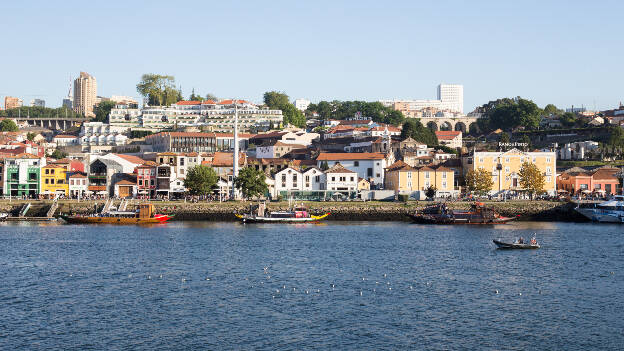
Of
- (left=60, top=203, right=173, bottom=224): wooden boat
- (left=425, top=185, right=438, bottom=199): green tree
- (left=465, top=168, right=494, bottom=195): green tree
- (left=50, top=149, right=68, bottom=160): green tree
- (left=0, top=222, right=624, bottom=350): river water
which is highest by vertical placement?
(left=50, top=149, right=68, bottom=160): green tree

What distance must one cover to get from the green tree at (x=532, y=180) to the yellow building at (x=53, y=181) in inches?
2138

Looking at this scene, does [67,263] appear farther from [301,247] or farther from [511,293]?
[511,293]

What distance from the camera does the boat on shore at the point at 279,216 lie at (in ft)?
244

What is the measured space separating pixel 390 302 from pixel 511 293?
20.8 ft

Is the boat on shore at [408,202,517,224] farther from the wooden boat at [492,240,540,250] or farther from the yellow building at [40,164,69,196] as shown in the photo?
the yellow building at [40,164,69,196]

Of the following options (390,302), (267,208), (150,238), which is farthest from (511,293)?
(267,208)

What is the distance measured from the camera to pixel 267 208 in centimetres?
7944

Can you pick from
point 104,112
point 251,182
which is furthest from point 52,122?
point 251,182

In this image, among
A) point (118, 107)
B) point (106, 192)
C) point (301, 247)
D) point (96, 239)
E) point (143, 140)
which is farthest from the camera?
point (118, 107)

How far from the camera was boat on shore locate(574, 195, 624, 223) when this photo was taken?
78.2 m

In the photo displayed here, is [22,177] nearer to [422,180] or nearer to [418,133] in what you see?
[422,180]

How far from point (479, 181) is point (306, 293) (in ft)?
190

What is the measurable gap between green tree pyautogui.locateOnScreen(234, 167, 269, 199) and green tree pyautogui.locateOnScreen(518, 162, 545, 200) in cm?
3096

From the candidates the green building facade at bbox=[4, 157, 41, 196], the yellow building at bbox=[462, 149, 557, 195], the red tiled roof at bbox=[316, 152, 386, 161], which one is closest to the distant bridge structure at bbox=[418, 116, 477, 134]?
the red tiled roof at bbox=[316, 152, 386, 161]
